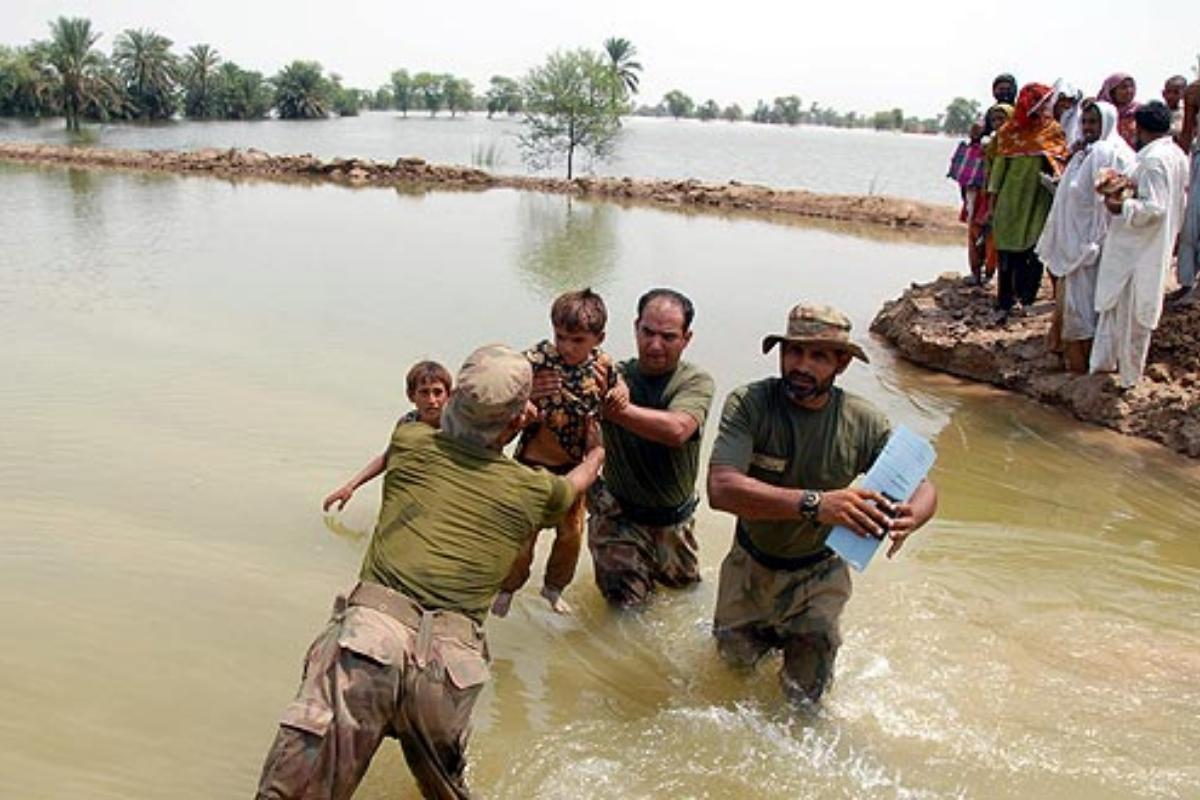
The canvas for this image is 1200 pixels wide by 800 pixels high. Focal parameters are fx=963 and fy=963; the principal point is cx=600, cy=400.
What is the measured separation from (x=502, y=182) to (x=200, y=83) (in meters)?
54.7

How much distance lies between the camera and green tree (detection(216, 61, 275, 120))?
247ft

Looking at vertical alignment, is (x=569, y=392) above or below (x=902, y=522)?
above

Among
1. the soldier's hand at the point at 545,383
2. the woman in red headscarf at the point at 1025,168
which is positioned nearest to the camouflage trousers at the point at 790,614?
the soldier's hand at the point at 545,383

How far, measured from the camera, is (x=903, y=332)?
9.87 meters

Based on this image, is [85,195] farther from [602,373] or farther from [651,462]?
[602,373]

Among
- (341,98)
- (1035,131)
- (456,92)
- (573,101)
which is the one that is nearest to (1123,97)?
(1035,131)

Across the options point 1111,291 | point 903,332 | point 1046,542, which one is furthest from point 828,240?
point 1046,542

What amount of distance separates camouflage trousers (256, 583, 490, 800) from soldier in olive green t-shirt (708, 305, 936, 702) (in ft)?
3.52

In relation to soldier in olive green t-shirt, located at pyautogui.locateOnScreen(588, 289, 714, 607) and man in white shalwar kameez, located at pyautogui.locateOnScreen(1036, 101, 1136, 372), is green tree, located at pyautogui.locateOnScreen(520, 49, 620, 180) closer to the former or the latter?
man in white shalwar kameez, located at pyautogui.locateOnScreen(1036, 101, 1136, 372)

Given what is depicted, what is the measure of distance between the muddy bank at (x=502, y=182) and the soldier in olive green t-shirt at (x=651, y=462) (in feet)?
67.0

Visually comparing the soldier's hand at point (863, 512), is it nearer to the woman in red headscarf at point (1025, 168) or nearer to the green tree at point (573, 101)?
the woman in red headscarf at point (1025, 168)

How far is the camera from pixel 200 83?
72938mm

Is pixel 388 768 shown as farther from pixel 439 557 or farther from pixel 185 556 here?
pixel 185 556

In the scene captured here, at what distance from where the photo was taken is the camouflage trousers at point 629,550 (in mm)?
4133
